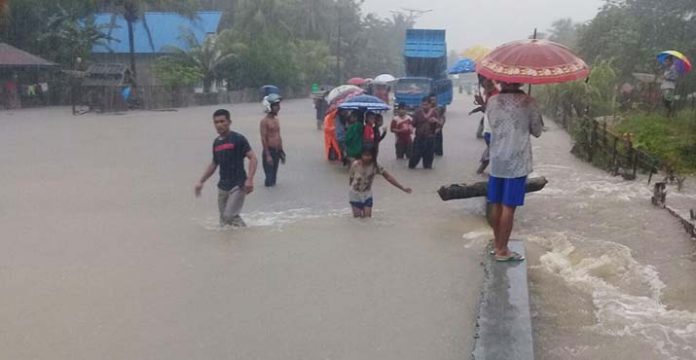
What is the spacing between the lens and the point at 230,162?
7477 millimetres

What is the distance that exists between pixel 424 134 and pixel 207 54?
1154 inches

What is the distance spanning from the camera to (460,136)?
20.7m

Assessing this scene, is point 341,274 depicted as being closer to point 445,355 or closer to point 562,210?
point 445,355

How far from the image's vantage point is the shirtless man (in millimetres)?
10961

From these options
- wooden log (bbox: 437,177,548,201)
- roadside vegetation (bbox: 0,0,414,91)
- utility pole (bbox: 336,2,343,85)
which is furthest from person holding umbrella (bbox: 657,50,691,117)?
utility pole (bbox: 336,2,343,85)

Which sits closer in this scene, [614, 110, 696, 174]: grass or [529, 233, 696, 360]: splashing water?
[529, 233, 696, 360]: splashing water

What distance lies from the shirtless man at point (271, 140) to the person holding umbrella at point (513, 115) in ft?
18.0

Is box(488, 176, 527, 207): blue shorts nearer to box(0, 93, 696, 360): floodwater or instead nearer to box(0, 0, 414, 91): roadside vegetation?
box(0, 93, 696, 360): floodwater

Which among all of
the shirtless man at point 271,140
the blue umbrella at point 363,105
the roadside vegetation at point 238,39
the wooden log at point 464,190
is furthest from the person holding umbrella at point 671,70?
the roadside vegetation at point 238,39

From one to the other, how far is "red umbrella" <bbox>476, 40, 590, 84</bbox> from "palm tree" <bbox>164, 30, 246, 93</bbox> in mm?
35136

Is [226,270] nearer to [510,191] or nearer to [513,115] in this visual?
[510,191]

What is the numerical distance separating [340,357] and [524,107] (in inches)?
104

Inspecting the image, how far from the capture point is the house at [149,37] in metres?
42.5

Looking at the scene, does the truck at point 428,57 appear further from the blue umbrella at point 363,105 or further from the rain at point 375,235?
the blue umbrella at point 363,105
